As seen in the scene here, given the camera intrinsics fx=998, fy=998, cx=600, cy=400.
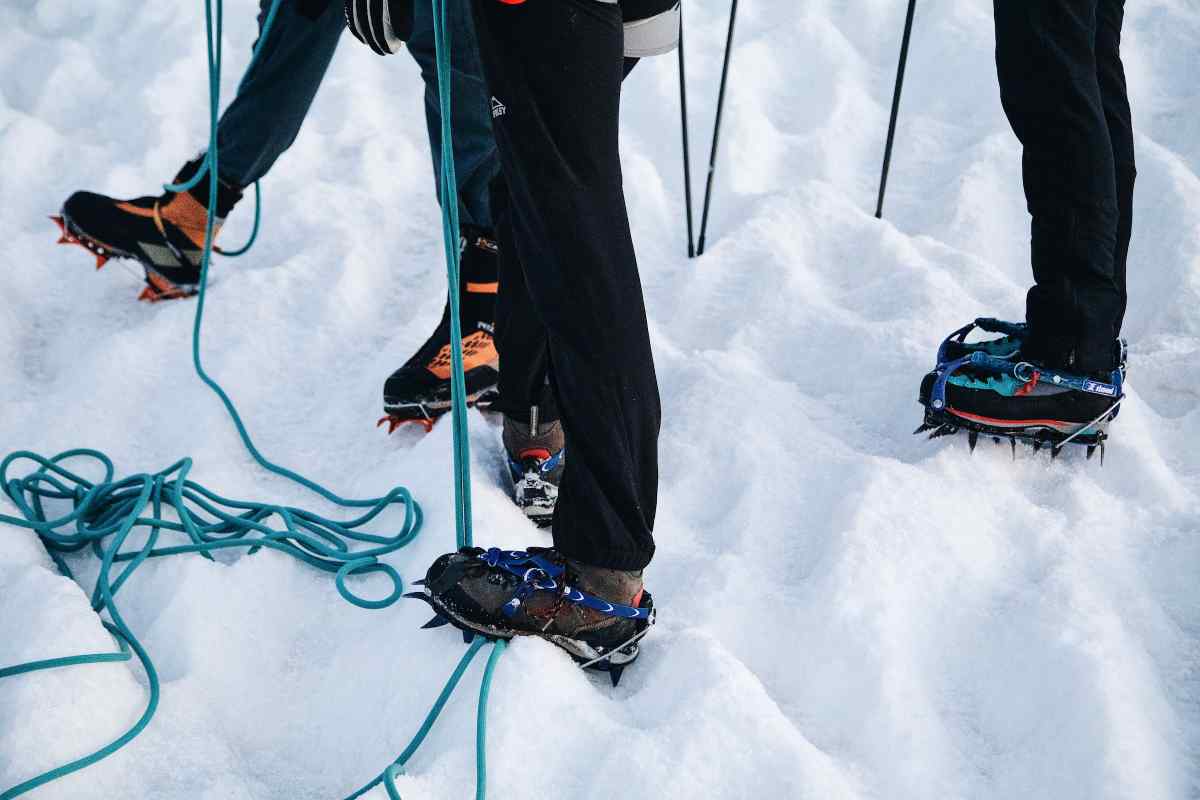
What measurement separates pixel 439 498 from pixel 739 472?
48 cm

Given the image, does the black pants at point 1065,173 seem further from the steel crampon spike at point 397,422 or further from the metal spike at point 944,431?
the steel crampon spike at point 397,422

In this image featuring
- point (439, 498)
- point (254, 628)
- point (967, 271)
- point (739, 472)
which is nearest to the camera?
point (254, 628)

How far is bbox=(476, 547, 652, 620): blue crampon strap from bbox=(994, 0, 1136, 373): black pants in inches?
31.0

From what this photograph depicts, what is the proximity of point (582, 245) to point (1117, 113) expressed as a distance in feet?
3.47

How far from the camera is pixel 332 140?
8.90ft

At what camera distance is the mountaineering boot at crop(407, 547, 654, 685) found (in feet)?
3.74

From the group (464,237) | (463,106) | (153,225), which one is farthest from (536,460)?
(153,225)

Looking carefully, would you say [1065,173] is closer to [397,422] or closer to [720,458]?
[720,458]

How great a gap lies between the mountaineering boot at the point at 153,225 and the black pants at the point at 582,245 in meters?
1.33

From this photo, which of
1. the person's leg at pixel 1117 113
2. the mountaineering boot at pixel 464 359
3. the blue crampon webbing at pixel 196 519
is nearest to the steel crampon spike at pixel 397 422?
the mountaineering boot at pixel 464 359

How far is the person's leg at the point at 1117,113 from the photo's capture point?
1.54 meters

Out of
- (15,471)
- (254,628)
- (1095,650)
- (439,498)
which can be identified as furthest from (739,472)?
(15,471)

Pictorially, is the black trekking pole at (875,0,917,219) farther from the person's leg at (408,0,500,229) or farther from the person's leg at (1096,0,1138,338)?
the person's leg at (408,0,500,229)

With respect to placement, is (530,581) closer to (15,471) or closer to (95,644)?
(95,644)
